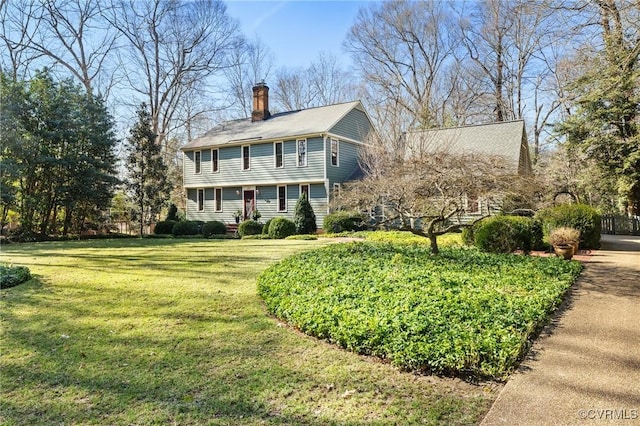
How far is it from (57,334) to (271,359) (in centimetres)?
249

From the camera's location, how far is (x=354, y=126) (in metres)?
21.7

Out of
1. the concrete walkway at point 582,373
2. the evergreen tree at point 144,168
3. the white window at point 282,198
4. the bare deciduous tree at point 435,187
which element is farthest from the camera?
the white window at point 282,198

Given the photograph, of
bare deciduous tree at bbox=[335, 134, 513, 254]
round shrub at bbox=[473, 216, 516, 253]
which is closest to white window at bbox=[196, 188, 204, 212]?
bare deciduous tree at bbox=[335, 134, 513, 254]

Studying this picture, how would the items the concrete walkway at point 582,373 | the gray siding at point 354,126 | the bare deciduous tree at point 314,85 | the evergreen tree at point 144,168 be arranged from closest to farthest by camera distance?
the concrete walkway at point 582,373, the evergreen tree at point 144,168, the gray siding at point 354,126, the bare deciduous tree at point 314,85

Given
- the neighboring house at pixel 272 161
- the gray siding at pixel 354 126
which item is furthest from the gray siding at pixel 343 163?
the gray siding at pixel 354 126

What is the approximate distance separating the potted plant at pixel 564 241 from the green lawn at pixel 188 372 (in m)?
7.08

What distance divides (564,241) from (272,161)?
15.0m

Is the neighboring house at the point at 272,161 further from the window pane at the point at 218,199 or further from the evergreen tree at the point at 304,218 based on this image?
the evergreen tree at the point at 304,218

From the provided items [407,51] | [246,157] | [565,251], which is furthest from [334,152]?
[565,251]

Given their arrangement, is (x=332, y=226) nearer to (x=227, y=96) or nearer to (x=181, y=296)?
(x=181, y=296)

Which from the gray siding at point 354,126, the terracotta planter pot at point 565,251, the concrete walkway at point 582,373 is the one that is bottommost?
the concrete walkway at point 582,373

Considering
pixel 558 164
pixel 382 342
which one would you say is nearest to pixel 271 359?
pixel 382 342

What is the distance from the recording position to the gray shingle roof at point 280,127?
2017 centimetres

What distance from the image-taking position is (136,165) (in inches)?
776
